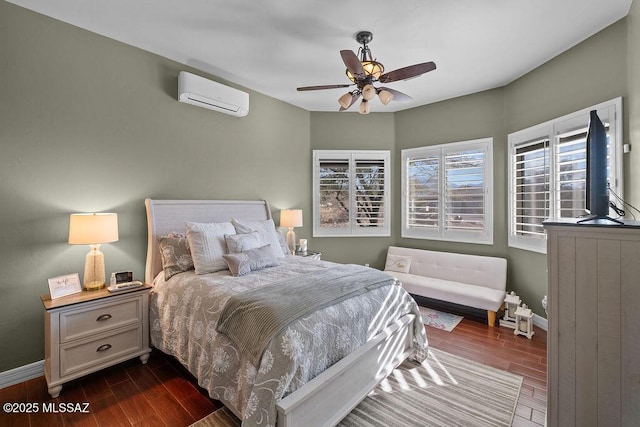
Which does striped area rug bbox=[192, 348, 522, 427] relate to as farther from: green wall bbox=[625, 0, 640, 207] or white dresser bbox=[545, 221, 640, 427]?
green wall bbox=[625, 0, 640, 207]

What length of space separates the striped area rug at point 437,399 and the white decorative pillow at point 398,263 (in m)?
1.86

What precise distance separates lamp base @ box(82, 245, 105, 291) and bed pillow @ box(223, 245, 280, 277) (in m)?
1.04

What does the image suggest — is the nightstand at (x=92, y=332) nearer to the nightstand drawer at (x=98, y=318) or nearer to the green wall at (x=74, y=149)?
the nightstand drawer at (x=98, y=318)

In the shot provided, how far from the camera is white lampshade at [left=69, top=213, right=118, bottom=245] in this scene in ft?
7.47

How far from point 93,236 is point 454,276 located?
4.19 metres

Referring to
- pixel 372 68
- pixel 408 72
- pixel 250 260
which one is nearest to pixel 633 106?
pixel 408 72

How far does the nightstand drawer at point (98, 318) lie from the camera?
2.16m

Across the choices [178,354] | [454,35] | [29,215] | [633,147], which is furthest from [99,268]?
[633,147]

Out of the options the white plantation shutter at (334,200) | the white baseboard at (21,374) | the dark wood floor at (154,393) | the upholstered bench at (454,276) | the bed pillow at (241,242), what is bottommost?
the dark wood floor at (154,393)

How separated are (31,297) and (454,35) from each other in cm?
440

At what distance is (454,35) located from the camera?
2699mm

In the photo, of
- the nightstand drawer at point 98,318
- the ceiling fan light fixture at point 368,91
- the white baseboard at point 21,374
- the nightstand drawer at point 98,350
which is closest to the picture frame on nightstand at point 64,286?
the nightstand drawer at point 98,318

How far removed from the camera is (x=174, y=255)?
2750 millimetres

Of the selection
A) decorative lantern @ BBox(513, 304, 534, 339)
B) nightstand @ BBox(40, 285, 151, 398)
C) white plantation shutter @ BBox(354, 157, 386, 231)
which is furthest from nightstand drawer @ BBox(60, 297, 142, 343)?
decorative lantern @ BBox(513, 304, 534, 339)
